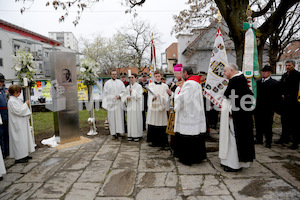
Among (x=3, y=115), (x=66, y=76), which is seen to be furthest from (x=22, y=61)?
(x=3, y=115)

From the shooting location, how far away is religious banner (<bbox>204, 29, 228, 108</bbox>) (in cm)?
552

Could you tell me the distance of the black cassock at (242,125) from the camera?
376cm

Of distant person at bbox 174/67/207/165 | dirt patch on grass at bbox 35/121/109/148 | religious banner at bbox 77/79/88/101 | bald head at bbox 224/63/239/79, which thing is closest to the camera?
bald head at bbox 224/63/239/79

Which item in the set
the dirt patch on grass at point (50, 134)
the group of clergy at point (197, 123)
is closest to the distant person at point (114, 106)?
the dirt patch on grass at point (50, 134)

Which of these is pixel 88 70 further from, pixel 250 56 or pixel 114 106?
pixel 250 56

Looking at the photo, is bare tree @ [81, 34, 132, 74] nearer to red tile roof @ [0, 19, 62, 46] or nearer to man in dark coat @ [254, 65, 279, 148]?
red tile roof @ [0, 19, 62, 46]

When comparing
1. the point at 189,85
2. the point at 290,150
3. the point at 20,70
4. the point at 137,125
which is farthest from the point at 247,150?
the point at 20,70

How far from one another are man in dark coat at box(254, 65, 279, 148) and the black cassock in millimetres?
2028

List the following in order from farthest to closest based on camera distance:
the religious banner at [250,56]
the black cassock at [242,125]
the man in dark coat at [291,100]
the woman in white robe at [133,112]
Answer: the woman in white robe at [133,112] → the man in dark coat at [291,100] → the religious banner at [250,56] → the black cassock at [242,125]

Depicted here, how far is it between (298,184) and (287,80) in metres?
3.07

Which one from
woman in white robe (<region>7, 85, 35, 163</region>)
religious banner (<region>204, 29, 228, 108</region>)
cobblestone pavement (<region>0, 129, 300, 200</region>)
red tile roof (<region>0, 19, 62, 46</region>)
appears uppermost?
red tile roof (<region>0, 19, 62, 46</region>)

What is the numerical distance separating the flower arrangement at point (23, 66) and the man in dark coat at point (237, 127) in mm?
5192

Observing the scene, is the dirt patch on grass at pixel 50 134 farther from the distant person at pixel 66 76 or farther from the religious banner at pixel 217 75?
the religious banner at pixel 217 75

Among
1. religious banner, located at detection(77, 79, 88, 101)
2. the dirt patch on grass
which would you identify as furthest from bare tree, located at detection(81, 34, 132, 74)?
the dirt patch on grass
